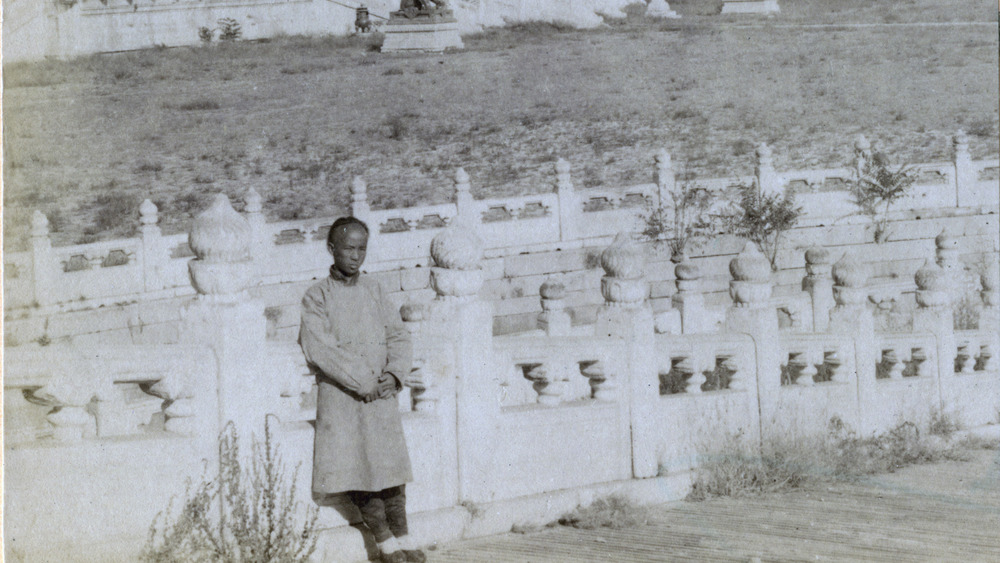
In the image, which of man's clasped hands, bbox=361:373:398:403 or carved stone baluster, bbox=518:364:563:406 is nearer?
man's clasped hands, bbox=361:373:398:403

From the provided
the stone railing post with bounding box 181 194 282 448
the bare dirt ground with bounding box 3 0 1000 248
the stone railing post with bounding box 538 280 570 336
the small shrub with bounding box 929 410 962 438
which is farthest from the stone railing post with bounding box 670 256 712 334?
the bare dirt ground with bounding box 3 0 1000 248

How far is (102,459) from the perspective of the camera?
4.52 metres

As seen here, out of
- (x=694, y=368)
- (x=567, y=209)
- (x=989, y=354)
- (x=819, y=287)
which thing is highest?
(x=567, y=209)

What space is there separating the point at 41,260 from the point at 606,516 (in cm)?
730

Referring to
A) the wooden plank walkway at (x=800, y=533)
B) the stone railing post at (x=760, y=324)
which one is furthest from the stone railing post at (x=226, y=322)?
the stone railing post at (x=760, y=324)

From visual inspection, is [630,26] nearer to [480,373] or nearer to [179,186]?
[179,186]

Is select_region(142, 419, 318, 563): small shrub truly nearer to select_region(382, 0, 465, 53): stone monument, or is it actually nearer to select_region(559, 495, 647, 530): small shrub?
select_region(559, 495, 647, 530): small shrub

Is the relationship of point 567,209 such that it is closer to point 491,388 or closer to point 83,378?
point 491,388

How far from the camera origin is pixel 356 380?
4.71 metres

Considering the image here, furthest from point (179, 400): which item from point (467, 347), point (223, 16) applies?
point (223, 16)

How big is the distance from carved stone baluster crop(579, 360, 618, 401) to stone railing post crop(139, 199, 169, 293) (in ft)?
22.8

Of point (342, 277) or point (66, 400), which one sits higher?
point (342, 277)

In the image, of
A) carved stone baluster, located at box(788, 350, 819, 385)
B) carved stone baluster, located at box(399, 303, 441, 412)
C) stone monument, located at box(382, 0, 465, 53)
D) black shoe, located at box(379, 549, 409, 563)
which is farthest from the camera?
stone monument, located at box(382, 0, 465, 53)

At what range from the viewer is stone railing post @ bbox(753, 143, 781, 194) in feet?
50.7
